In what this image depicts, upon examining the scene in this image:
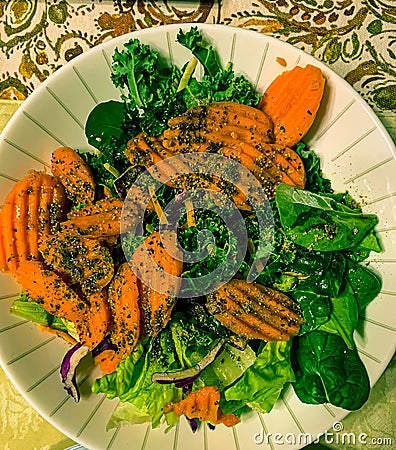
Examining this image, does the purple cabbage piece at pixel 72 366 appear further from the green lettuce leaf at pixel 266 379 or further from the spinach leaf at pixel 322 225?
the spinach leaf at pixel 322 225

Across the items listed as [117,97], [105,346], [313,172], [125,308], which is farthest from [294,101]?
[105,346]

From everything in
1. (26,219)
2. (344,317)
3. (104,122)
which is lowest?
(344,317)

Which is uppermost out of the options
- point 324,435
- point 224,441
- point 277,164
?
point 277,164

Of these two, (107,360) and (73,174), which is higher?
Result: (73,174)

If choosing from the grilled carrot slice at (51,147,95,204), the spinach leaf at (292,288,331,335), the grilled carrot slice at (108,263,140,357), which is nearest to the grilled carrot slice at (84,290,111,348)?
the grilled carrot slice at (108,263,140,357)

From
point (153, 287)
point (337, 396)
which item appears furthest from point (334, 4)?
point (337, 396)

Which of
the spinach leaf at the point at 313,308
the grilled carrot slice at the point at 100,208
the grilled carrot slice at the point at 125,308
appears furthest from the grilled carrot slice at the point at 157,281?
the spinach leaf at the point at 313,308

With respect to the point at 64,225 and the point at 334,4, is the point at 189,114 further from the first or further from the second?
the point at 334,4

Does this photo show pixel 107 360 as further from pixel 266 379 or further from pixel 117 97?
pixel 117 97
